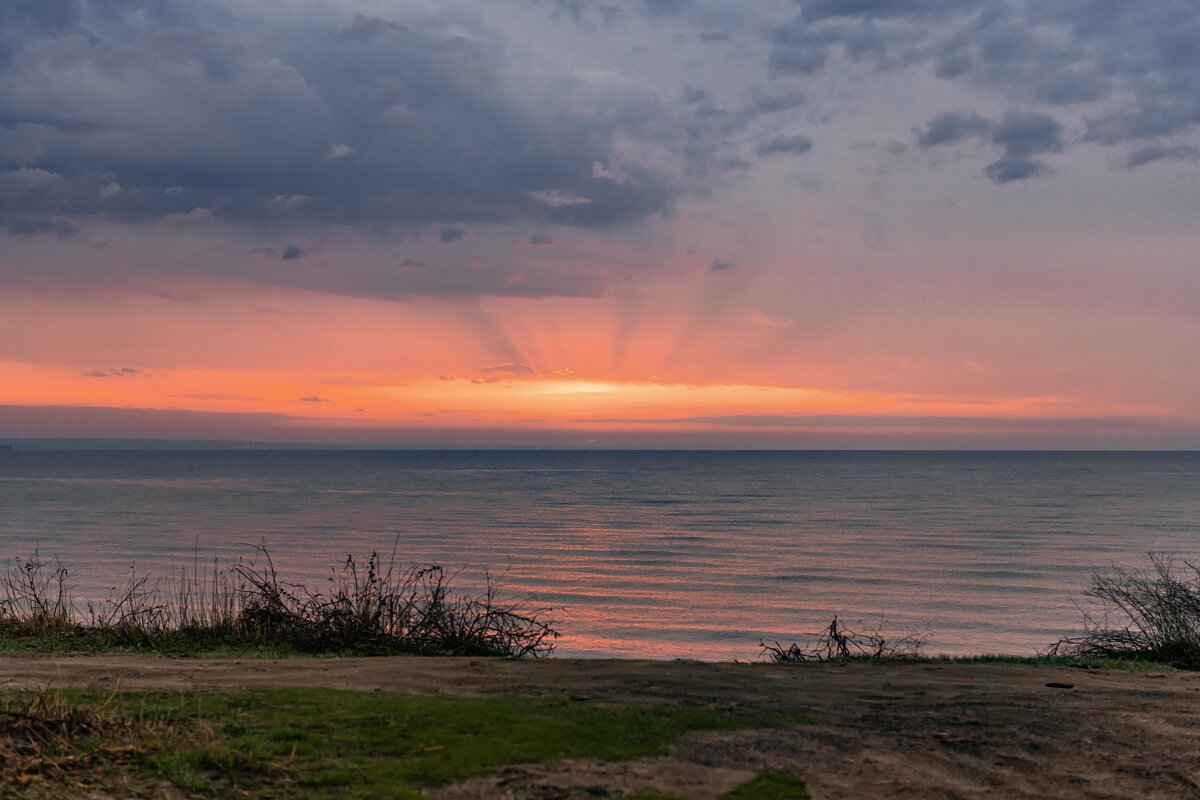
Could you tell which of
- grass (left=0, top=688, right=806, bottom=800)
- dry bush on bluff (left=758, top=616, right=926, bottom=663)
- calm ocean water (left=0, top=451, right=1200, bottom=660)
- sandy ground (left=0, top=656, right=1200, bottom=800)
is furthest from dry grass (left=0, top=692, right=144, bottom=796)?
calm ocean water (left=0, top=451, right=1200, bottom=660)

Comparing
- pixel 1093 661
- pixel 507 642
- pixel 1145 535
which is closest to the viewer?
pixel 1093 661

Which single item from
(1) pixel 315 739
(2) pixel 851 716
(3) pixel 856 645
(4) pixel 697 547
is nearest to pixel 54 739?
(1) pixel 315 739

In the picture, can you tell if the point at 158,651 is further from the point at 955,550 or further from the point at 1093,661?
the point at 955,550

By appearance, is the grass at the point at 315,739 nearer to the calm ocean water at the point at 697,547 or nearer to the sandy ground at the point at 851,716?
the sandy ground at the point at 851,716

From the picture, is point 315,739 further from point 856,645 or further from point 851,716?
point 856,645

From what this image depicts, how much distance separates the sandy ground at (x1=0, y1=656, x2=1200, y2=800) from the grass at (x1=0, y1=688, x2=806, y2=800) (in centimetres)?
40

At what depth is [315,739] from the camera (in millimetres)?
8438

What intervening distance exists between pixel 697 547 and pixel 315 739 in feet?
133

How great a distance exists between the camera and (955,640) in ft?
80.8

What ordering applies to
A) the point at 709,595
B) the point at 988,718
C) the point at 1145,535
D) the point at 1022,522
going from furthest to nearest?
the point at 1022,522, the point at 1145,535, the point at 709,595, the point at 988,718

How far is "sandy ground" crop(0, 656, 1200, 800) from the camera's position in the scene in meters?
7.75

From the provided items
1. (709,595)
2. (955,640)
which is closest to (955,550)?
(709,595)

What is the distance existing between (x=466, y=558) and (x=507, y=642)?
86.9ft

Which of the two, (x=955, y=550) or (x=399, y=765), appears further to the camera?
(x=955, y=550)
